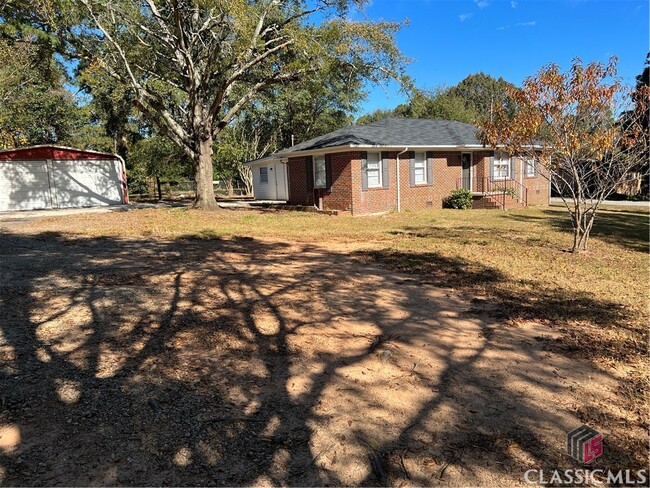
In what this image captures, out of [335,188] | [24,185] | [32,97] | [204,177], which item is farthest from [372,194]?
[32,97]

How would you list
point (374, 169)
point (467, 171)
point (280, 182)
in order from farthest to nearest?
point (280, 182)
point (467, 171)
point (374, 169)

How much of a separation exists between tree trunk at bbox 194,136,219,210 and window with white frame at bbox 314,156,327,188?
4.32m

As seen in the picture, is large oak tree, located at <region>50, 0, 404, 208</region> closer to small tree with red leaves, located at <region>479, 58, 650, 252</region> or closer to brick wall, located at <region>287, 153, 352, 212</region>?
brick wall, located at <region>287, 153, 352, 212</region>

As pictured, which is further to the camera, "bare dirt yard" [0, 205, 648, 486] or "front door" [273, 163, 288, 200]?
"front door" [273, 163, 288, 200]

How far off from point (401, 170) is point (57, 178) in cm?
1624

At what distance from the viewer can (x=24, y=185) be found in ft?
67.6

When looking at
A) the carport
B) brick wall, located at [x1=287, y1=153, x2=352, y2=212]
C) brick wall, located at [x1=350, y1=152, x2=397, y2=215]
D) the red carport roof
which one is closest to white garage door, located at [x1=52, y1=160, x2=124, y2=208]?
the carport

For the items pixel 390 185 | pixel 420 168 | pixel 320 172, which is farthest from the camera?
pixel 420 168

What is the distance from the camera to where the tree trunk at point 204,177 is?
17844 millimetres

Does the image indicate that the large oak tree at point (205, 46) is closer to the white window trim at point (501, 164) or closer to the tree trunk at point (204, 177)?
the tree trunk at point (204, 177)

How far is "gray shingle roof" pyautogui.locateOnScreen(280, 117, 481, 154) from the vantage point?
701 inches

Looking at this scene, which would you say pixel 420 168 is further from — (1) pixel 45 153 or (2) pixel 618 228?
(1) pixel 45 153

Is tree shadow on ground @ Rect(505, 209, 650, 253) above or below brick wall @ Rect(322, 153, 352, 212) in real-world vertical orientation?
below

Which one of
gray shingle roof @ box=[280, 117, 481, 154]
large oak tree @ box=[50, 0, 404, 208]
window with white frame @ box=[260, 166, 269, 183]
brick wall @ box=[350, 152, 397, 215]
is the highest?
large oak tree @ box=[50, 0, 404, 208]
